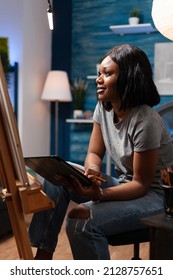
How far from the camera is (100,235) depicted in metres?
1.32

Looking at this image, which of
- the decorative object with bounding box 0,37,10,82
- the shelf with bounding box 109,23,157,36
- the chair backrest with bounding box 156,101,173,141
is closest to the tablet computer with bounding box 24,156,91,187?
the chair backrest with bounding box 156,101,173,141

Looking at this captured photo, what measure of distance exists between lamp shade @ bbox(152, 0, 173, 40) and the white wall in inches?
77.2

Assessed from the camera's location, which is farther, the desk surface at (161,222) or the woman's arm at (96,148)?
the woman's arm at (96,148)

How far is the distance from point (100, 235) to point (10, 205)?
1.17ft

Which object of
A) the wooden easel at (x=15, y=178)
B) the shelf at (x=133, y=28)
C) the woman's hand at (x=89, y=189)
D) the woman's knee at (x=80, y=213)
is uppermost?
the shelf at (x=133, y=28)

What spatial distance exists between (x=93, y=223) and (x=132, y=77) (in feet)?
1.93

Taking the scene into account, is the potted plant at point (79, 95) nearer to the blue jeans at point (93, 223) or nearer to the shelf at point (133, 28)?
the shelf at point (133, 28)

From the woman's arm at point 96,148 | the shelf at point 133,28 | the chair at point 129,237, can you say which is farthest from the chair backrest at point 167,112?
the shelf at point 133,28

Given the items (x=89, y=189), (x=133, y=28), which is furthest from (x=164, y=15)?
(x=133, y=28)

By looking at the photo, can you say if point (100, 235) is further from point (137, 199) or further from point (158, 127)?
point (158, 127)

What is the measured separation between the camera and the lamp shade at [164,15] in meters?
2.10

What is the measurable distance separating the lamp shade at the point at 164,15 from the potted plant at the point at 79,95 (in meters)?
2.03

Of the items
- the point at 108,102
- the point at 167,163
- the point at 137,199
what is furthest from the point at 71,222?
the point at 108,102

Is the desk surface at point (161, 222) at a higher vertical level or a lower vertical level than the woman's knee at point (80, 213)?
higher
